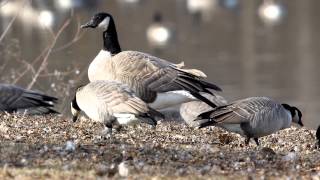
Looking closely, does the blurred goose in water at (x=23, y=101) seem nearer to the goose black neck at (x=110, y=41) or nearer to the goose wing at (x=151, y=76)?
the goose black neck at (x=110, y=41)

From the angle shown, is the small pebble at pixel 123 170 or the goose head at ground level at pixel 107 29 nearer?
the small pebble at pixel 123 170

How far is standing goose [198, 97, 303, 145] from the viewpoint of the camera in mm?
9547

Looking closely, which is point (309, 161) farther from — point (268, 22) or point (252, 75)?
point (268, 22)

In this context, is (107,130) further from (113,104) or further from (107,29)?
(107,29)

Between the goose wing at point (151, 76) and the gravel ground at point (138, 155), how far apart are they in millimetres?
912

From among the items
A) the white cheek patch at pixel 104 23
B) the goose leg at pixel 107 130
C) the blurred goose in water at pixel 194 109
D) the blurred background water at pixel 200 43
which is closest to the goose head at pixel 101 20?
the white cheek patch at pixel 104 23

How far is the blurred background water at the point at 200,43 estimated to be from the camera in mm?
20250

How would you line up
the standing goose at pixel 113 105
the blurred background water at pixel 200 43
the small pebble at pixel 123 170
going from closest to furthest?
the small pebble at pixel 123 170 → the standing goose at pixel 113 105 → the blurred background water at pixel 200 43

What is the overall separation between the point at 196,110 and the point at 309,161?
4296 millimetres

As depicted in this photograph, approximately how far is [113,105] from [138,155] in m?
1.67

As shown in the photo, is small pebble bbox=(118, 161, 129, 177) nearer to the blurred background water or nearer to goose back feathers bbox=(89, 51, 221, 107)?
goose back feathers bbox=(89, 51, 221, 107)

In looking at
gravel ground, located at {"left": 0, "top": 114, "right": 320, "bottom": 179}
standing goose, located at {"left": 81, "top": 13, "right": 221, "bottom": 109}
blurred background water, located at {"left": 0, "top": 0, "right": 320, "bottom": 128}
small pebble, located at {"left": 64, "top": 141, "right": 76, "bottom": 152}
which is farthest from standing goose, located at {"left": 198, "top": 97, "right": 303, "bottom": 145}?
blurred background water, located at {"left": 0, "top": 0, "right": 320, "bottom": 128}

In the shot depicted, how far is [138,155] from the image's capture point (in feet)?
25.8

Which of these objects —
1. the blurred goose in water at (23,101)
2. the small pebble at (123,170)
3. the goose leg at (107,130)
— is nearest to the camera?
the small pebble at (123,170)
